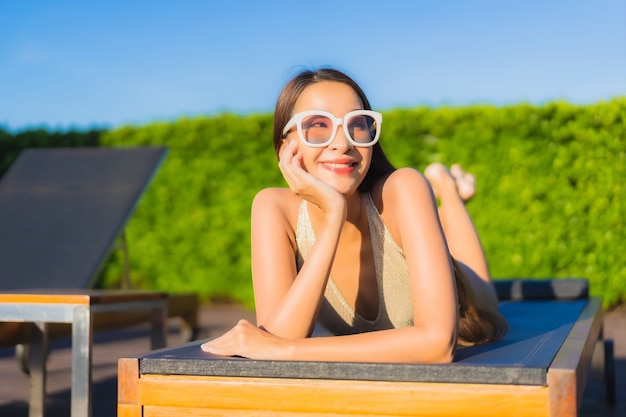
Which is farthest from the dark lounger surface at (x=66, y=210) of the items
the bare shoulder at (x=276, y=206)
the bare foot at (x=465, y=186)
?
the bare shoulder at (x=276, y=206)

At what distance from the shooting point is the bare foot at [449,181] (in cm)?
383

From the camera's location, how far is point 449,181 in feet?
12.6

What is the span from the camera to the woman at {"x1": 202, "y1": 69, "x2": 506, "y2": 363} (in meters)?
1.71

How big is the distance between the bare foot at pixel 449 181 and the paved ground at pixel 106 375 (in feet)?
4.55

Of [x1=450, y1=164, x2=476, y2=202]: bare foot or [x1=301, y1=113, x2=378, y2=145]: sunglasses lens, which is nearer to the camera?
[x1=301, y1=113, x2=378, y2=145]: sunglasses lens

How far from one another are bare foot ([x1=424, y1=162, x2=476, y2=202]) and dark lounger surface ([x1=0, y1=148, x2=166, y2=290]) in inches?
87.8

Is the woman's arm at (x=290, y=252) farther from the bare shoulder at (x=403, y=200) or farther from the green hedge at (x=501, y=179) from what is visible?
the green hedge at (x=501, y=179)

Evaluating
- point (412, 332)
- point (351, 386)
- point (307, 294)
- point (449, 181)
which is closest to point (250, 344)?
point (307, 294)

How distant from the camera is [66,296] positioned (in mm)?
2771

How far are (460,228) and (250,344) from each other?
2125 millimetres

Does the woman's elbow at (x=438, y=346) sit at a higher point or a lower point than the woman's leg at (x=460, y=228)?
lower

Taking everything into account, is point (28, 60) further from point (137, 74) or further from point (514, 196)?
point (514, 196)

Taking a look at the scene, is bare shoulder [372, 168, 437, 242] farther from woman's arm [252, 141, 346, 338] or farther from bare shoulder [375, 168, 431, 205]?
woman's arm [252, 141, 346, 338]

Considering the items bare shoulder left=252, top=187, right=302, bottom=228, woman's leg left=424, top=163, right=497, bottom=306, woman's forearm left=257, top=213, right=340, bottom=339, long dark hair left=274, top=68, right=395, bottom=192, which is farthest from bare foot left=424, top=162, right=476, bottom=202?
woman's forearm left=257, top=213, right=340, bottom=339
